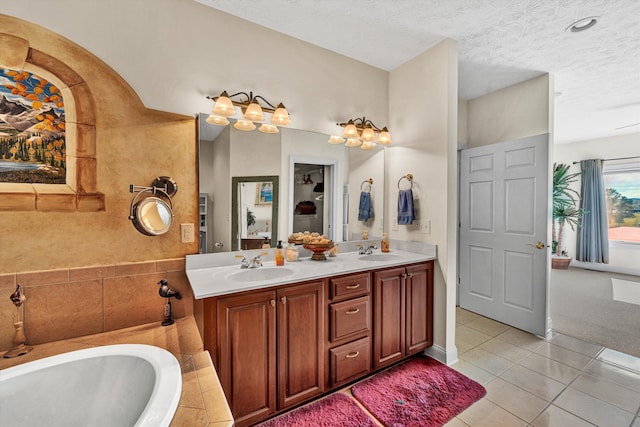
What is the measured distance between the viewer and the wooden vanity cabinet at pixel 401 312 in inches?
80.7

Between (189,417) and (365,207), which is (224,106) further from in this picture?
(189,417)

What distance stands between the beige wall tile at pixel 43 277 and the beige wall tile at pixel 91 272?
1.2 inches

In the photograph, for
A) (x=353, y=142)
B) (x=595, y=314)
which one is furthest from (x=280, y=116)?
(x=595, y=314)

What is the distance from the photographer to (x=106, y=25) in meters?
1.57

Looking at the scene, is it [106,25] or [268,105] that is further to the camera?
[268,105]

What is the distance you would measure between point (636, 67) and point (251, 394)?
4435mm

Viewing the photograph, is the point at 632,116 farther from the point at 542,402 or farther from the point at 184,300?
the point at 184,300

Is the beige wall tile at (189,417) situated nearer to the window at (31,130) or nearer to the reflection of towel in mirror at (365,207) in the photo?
the window at (31,130)

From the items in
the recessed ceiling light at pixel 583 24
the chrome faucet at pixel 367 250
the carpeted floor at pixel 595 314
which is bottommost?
the carpeted floor at pixel 595 314

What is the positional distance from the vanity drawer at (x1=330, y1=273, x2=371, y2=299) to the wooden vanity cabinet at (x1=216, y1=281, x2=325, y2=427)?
0.36 feet

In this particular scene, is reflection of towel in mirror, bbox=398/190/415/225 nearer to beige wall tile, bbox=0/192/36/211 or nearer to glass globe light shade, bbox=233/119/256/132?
glass globe light shade, bbox=233/119/256/132

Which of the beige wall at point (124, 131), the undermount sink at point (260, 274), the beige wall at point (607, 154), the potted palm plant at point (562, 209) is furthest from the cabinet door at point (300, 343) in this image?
the beige wall at point (607, 154)

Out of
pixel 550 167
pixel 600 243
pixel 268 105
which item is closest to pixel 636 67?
pixel 550 167

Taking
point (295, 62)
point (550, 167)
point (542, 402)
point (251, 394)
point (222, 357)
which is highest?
point (295, 62)
